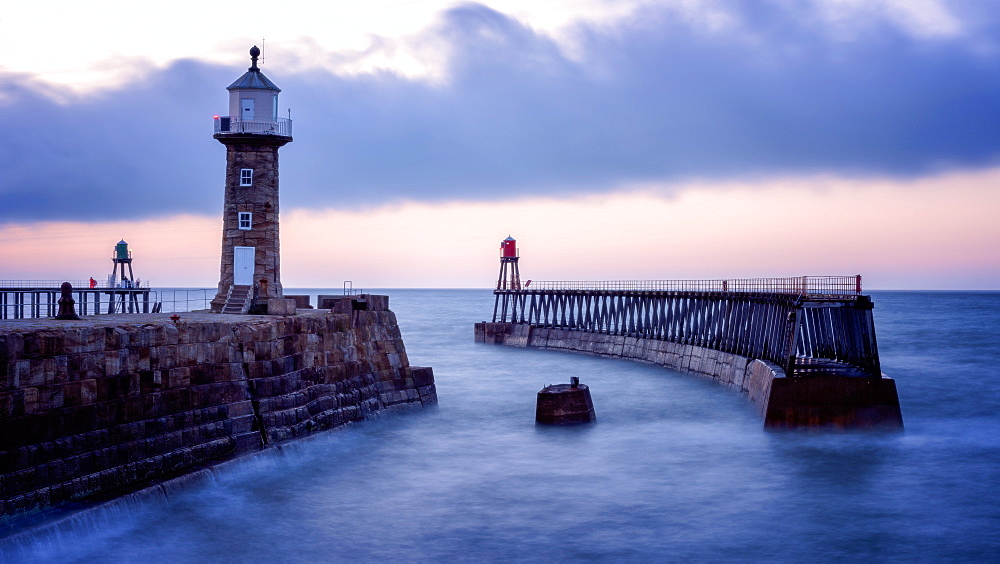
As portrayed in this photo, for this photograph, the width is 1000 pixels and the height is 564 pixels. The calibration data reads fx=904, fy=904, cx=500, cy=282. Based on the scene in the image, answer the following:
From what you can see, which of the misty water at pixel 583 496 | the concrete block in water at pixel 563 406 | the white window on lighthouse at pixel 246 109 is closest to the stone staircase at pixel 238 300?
the white window on lighthouse at pixel 246 109

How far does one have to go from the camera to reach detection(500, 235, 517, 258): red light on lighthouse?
55.1 meters

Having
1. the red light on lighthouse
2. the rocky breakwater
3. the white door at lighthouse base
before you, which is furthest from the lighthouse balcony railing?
the red light on lighthouse

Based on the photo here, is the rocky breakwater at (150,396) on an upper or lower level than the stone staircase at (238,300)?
lower

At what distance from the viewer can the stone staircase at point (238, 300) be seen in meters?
22.3

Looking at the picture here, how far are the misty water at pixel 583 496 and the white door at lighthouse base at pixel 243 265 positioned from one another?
5.07 metres

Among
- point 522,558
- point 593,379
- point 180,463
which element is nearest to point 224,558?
point 180,463

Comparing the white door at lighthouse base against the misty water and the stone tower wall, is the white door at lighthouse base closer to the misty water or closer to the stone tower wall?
the stone tower wall

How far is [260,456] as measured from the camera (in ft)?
53.4

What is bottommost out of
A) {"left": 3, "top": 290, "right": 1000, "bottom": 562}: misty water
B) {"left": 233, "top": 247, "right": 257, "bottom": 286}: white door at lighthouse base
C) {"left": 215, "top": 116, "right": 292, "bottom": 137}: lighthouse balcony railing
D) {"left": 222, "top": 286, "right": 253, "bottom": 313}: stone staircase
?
{"left": 3, "top": 290, "right": 1000, "bottom": 562}: misty water

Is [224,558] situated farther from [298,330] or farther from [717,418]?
[717,418]

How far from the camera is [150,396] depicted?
45.7 feet

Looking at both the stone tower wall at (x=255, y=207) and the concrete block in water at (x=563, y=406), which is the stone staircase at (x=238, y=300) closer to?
the stone tower wall at (x=255, y=207)

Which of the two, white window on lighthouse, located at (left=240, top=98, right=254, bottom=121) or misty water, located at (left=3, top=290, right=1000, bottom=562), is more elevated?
white window on lighthouse, located at (left=240, top=98, right=254, bottom=121)

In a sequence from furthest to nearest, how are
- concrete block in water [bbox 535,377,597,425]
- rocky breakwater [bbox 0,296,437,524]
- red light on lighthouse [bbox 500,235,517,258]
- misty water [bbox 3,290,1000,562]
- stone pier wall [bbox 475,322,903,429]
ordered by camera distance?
red light on lighthouse [bbox 500,235,517,258], concrete block in water [bbox 535,377,597,425], stone pier wall [bbox 475,322,903,429], misty water [bbox 3,290,1000,562], rocky breakwater [bbox 0,296,437,524]
